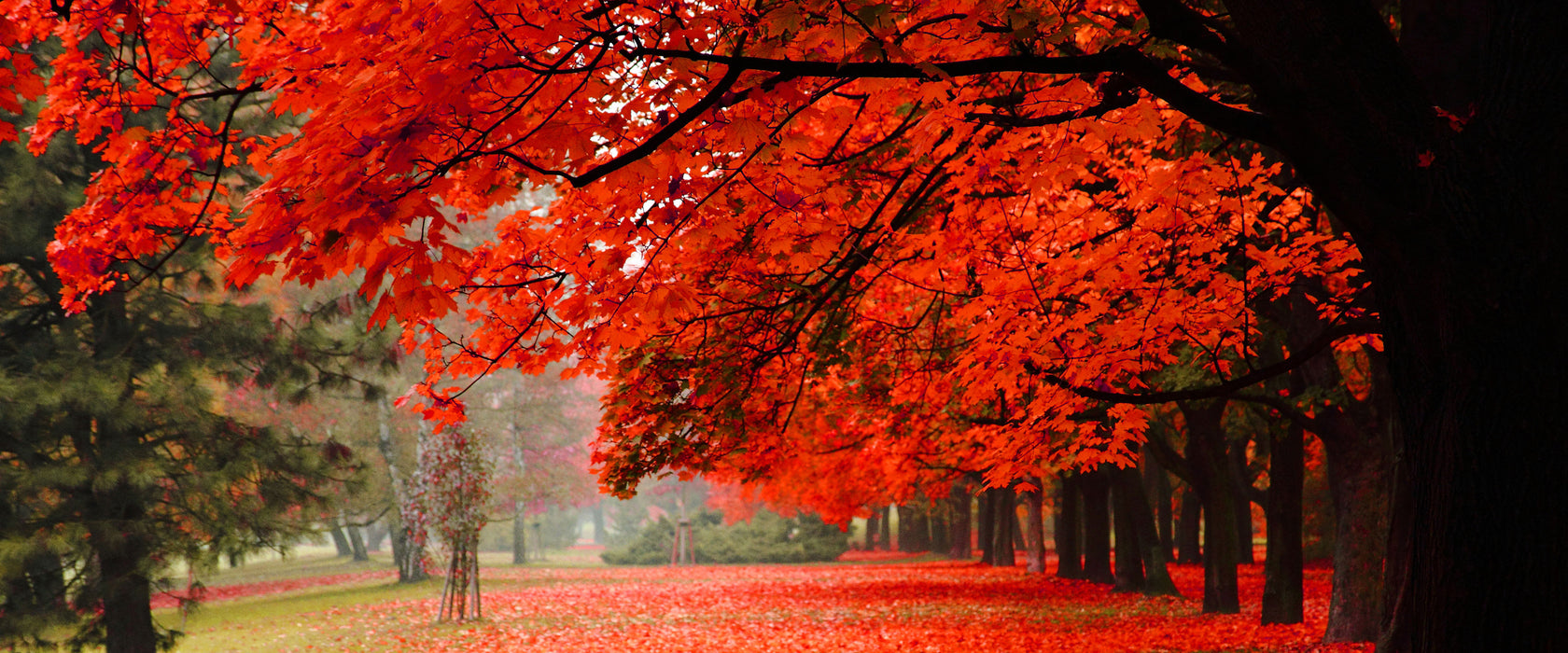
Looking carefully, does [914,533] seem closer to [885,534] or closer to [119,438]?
[885,534]

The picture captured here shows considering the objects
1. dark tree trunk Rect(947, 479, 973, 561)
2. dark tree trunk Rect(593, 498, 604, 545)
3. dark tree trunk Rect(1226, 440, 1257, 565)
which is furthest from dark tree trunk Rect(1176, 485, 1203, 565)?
dark tree trunk Rect(593, 498, 604, 545)

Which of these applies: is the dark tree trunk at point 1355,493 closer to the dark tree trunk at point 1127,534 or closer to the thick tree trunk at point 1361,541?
the thick tree trunk at point 1361,541

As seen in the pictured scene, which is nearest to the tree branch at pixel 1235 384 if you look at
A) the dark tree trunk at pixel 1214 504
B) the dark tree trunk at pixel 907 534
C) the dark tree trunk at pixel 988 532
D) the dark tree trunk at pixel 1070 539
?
the dark tree trunk at pixel 1214 504

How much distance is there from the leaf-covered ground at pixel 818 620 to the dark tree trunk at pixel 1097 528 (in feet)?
1.94

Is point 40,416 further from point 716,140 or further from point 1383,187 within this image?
point 1383,187

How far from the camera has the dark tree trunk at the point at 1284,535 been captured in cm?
1234

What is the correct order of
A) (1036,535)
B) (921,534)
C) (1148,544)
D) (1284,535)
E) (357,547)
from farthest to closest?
(921,534) → (357,547) → (1036,535) → (1148,544) → (1284,535)

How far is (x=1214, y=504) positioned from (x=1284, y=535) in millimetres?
2685

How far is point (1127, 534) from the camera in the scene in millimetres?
19203

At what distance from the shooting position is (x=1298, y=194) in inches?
340

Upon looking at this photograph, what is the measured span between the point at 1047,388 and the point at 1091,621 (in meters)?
10.5

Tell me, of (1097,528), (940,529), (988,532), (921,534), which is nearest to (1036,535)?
(1097,528)

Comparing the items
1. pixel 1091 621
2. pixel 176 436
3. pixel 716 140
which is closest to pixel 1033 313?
pixel 716 140

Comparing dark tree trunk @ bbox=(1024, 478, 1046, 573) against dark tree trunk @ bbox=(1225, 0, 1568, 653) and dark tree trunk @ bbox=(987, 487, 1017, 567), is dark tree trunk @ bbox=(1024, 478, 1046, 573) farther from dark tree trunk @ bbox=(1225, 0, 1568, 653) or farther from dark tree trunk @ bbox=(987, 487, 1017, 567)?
dark tree trunk @ bbox=(1225, 0, 1568, 653)
